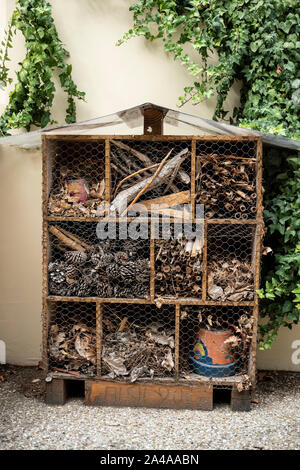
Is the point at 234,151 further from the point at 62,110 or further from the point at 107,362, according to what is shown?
the point at 107,362

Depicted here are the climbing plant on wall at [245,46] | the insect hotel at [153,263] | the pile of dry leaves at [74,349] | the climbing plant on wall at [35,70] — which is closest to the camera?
the insect hotel at [153,263]

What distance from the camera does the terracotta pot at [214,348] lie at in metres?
2.53

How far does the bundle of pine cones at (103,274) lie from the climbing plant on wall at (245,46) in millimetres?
1090

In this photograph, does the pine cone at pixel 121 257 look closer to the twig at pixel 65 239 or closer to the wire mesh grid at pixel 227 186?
the twig at pixel 65 239

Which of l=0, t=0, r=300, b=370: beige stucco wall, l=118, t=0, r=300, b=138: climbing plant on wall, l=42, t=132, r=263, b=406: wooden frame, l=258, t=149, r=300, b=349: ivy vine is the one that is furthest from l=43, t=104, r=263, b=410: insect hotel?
l=0, t=0, r=300, b=370: beige stucco wall

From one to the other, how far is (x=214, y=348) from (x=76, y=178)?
53.5 inches

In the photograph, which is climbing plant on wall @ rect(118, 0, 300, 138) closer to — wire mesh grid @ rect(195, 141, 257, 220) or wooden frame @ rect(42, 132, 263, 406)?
wire mesh grid @ rect(195, 141, 257, 220)

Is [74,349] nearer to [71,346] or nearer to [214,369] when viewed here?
[71,346]

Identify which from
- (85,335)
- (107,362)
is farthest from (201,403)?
(85,335)

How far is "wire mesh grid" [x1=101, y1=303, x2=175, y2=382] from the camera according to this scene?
8.25 ft

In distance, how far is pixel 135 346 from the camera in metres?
2.56

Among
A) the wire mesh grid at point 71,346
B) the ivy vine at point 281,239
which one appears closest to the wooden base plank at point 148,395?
the wire mesh grid at point 71,346

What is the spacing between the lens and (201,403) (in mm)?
2516
